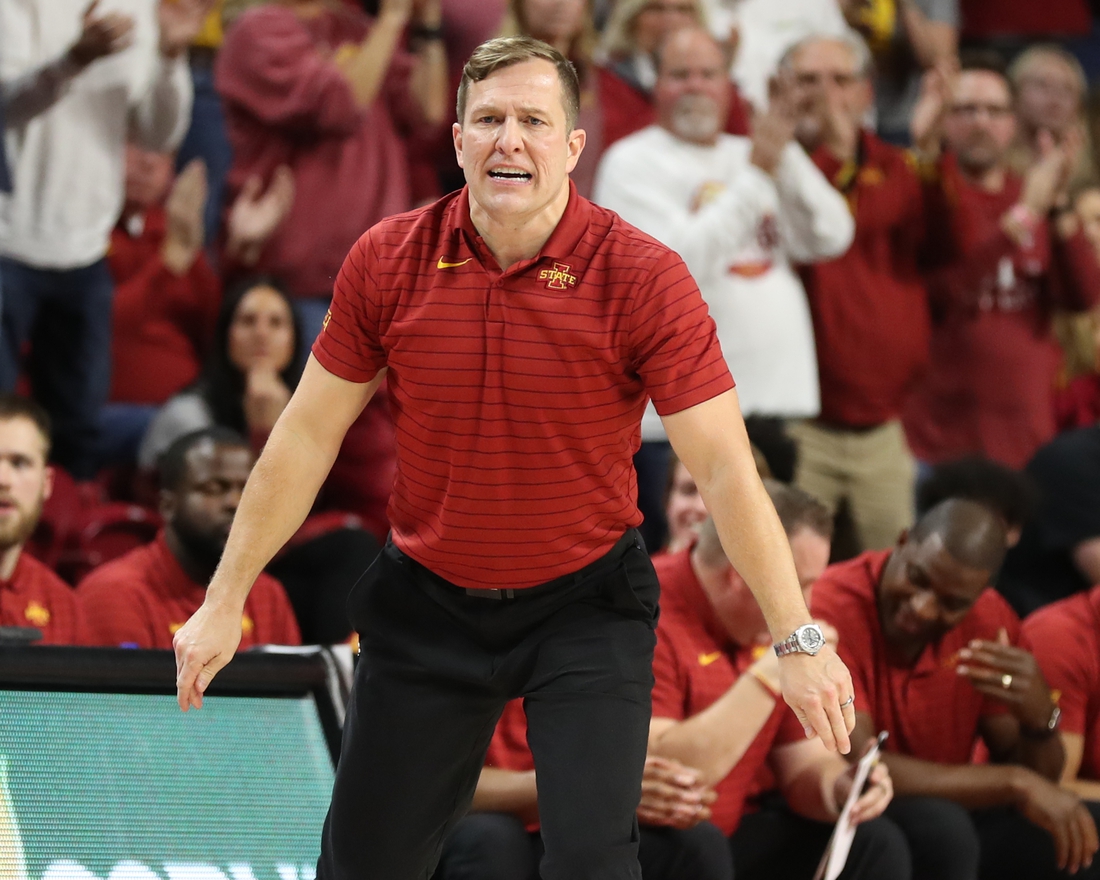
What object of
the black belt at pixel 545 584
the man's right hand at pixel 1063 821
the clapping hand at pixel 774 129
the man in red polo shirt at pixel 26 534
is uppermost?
the clapping hand at pixel 774 129

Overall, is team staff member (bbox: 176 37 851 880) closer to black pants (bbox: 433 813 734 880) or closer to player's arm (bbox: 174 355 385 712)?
player's arm (bbox: 174 355 385 712)

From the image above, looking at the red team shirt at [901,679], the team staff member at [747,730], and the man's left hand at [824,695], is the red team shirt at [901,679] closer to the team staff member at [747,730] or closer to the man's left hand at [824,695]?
the team staff member at [747,730]

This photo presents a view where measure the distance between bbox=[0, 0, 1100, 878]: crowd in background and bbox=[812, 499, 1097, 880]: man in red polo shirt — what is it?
53 mm

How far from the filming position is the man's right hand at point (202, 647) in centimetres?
246

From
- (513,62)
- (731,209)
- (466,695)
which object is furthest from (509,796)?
(731,209)

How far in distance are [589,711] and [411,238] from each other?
799 mm

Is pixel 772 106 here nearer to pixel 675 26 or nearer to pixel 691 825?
pixel 675 26

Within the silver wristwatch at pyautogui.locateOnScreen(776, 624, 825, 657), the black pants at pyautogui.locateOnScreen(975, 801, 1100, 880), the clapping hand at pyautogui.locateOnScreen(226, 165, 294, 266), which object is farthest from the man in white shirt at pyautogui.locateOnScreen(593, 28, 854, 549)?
the silver wristwatch at pyautogui.locateOnScreen(776, 624, 825, 657)

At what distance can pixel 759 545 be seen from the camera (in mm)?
2344

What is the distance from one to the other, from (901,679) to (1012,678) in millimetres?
264

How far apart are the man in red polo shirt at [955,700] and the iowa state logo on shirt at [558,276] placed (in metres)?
1.67

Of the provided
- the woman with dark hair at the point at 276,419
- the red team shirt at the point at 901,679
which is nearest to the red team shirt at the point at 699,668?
the red team shirt at the point at 901,679

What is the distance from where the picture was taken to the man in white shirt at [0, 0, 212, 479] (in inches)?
186

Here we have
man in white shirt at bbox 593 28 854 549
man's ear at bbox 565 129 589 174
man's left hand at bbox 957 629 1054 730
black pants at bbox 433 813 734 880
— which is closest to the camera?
man's ear at bbox 565 129 589 174
